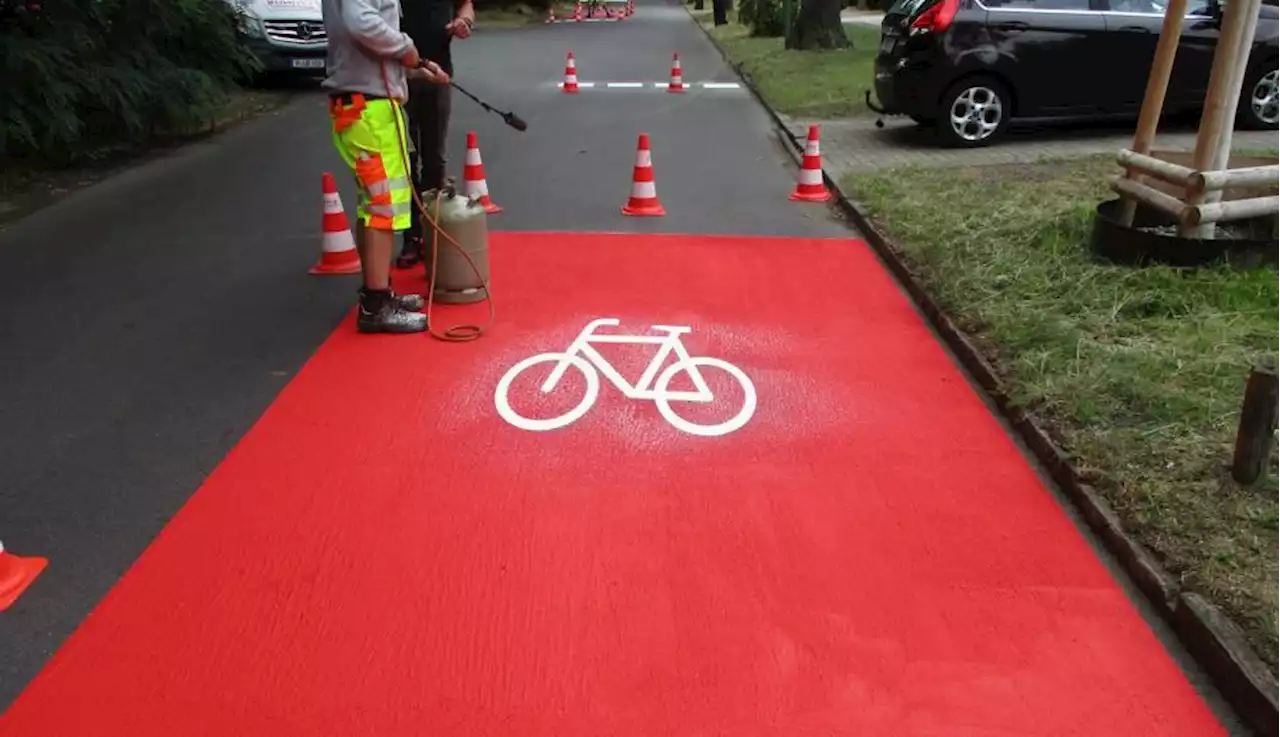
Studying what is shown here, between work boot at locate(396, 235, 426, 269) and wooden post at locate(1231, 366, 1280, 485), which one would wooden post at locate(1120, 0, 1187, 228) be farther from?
work boot at locate(396, 235, 426, 269)

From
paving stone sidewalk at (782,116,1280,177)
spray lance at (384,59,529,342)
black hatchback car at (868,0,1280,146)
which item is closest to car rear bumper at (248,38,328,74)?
paving stone sidewalk at (782,116,1280,177)

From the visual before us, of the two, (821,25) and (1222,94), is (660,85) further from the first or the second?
(1222,94)

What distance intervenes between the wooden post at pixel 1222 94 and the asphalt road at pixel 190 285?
270cm

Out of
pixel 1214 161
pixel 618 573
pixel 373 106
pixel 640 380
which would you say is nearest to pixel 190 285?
pixel 373 106

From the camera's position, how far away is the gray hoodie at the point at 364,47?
530 cm

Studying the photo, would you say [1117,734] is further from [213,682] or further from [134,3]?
[134,3]

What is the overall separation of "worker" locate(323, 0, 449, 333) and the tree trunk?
1672cm

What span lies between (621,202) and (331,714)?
676 cm

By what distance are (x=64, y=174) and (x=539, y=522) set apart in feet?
27.4

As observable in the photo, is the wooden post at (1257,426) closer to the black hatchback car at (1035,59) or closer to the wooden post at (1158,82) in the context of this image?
the wooden post at (1158,82)

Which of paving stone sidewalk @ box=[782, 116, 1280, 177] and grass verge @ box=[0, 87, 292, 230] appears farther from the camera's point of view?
paving stone sidewalk @ box=[782, 116, 1280, 177]

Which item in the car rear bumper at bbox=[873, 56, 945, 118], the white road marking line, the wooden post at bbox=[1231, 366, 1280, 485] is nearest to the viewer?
the wooden post at bbox=[1231, 366, 1280, 485]

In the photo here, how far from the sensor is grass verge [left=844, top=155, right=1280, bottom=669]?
3641 millimetres

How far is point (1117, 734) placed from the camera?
2947 millimetres
